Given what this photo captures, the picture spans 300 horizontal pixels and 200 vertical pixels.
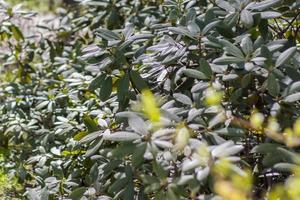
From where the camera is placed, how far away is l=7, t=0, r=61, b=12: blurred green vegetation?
6.53m

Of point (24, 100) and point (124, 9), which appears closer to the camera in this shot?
point (24, 100)

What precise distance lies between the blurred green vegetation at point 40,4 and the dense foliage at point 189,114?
3716 mm

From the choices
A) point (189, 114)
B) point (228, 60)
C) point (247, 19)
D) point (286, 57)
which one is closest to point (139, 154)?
point (189, 114)

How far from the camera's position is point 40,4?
6.69 meters

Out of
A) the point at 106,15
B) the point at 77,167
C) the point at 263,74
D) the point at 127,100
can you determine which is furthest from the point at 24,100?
the point at 263,74

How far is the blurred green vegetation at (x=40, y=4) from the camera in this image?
6.53 meters

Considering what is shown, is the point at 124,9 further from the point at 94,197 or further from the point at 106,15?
the point at 94,197

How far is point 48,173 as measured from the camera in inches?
105

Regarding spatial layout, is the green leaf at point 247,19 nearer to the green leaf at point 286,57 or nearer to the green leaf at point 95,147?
the green leaf at point 286,57

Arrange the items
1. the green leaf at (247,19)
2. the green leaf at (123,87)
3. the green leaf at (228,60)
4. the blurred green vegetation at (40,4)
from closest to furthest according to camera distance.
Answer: the green leaf at (228,60)
the green leaf at (247,19)
the green leaf at (123,87)
the blurred green vegetation at (40,4)

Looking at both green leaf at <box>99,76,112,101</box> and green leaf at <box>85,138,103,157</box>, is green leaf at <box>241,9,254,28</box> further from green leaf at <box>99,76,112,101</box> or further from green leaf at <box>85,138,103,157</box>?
green leaf at <box>85,138,103,157</box>

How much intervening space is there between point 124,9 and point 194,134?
2.21m

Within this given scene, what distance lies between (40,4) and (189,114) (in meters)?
5.27

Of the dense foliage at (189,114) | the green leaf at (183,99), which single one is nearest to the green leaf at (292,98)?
the dense foliage at (189,114)
